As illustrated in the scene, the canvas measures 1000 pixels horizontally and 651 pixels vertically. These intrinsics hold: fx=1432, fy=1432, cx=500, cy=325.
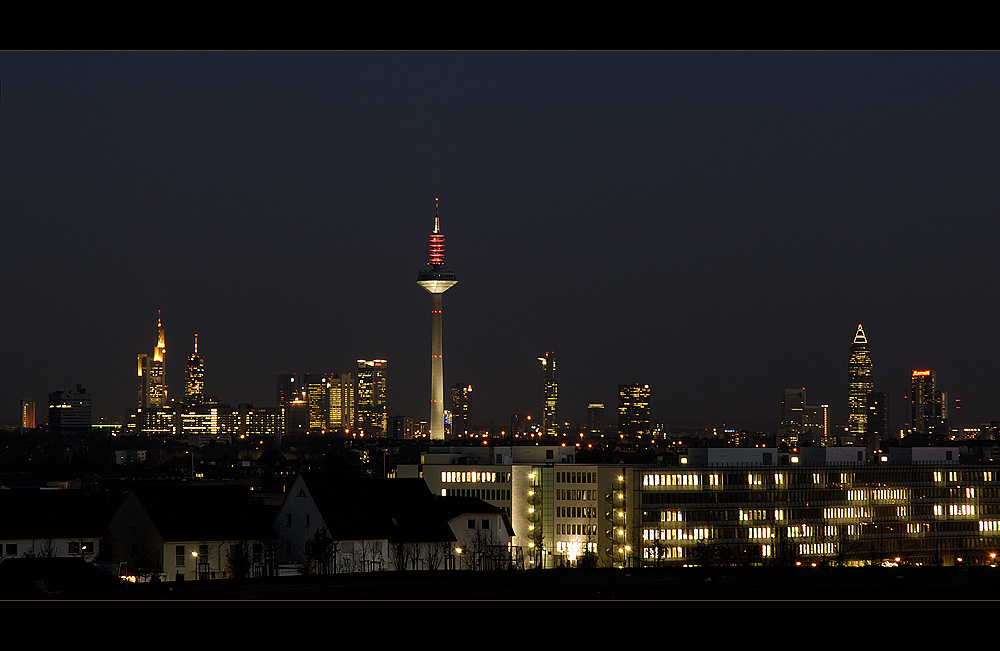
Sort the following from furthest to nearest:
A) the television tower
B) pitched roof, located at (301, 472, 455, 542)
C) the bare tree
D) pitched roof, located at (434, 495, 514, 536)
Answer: the television tower → pitched roof, located at (434, 495, 514, 536) → the bare tree → pitched roof, located at (301, 472, 455, 542)

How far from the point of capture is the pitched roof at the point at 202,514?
137ft

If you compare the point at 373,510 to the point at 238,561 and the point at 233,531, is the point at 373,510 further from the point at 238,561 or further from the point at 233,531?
the point at 238,561

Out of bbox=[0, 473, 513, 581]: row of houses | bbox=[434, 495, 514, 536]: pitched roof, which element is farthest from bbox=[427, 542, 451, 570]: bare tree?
bbox=[434, 495, 514, 536]: pitched roof

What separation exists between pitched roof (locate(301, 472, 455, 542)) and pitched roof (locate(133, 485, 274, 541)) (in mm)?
1932

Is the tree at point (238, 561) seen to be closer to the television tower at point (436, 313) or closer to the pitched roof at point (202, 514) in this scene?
the pitched roof at point (202, 514)

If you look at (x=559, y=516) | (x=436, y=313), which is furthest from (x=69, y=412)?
(x=559, y=516)

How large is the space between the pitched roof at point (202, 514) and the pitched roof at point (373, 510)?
1.93 m

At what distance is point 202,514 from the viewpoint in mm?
42469

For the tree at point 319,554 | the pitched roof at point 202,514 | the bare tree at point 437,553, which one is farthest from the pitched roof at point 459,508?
the tree at point 319,554

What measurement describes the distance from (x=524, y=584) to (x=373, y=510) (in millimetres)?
17788

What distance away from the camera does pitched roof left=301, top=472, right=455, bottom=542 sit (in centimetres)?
4372

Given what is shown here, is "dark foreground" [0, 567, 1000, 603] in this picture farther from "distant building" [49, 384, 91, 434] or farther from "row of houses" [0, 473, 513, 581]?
"distant building" [49, 384, 91, 434]

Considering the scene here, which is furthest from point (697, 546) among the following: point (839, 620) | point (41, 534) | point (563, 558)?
point (839, 620)

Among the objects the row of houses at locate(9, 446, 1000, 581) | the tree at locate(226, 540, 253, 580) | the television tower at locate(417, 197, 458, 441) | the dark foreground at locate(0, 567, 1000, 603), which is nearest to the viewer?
the dark foreground at locate(0, 567, 1000, 603)
